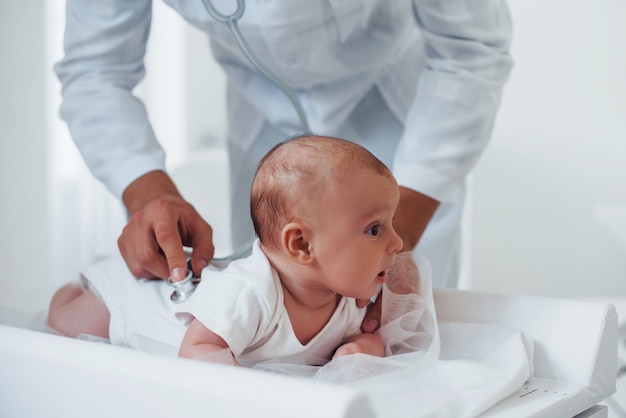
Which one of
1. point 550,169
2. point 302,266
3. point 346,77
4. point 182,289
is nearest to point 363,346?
point 302,266

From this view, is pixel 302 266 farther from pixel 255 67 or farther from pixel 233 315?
pixel 255 67

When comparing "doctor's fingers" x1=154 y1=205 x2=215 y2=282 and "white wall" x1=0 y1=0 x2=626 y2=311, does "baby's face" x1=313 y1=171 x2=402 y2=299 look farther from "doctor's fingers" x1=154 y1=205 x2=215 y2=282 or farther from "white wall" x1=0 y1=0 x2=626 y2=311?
"white wall" x1=0 y1=0 x2=626 y2=311

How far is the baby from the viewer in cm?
82

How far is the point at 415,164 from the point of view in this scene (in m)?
1.10

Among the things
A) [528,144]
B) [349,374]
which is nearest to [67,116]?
[349,374]

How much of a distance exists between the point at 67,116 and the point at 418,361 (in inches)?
25.6

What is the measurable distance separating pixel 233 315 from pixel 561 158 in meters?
1.84

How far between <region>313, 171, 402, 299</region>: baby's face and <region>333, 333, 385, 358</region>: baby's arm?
54 mm

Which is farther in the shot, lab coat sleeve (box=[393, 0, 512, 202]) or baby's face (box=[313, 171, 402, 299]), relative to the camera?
lab coat sleeve (box=[393, 0, 512, 202])

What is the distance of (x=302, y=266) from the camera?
2.82ft

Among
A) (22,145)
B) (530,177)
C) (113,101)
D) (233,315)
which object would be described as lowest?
(530,177)

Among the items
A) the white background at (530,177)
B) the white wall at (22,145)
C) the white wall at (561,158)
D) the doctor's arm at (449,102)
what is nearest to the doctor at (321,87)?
the doctor's arm at (449,102)

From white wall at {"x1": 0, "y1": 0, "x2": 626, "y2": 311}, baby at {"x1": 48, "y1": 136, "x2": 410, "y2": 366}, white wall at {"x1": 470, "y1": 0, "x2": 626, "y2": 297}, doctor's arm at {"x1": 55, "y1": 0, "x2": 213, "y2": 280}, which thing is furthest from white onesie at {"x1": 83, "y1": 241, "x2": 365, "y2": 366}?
white wall at {"x1": 470, "y1": 0, "x2": 626, "y2": 297}

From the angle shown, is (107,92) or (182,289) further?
(107,92)
